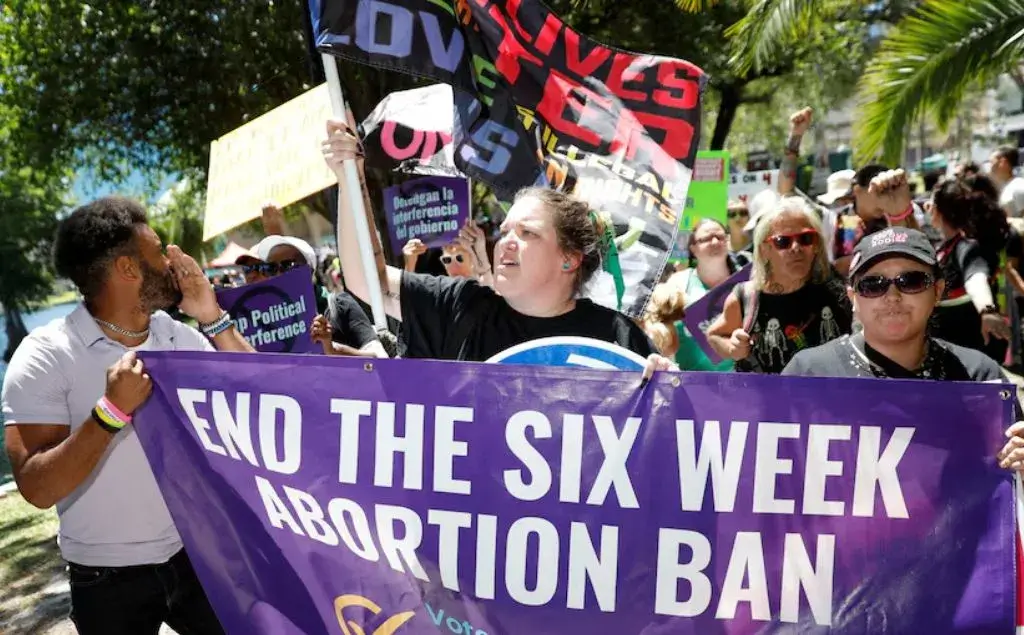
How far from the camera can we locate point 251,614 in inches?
88.8

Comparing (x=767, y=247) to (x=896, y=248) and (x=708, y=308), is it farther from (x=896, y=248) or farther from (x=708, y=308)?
(x=896, y=248)

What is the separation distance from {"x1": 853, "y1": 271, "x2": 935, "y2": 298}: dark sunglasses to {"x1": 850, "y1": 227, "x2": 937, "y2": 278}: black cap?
45mm

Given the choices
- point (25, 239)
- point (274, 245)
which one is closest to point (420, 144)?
point (274, 245)

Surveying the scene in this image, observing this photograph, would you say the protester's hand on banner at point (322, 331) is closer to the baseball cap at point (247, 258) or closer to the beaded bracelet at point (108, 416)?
the baseball cap at point (247, 258)

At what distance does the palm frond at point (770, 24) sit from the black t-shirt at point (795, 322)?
3189mm

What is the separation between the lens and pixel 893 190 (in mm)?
4777

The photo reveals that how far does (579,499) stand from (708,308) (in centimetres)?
232

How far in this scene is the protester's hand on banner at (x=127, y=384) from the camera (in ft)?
7.26

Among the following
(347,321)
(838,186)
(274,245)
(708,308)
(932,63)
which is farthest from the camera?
(838,186)

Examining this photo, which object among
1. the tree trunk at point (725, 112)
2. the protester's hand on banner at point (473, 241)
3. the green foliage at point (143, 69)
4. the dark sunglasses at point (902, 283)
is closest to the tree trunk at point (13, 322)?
the green foliage at point (143, 69)

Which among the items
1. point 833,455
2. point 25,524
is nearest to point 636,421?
point 833,455

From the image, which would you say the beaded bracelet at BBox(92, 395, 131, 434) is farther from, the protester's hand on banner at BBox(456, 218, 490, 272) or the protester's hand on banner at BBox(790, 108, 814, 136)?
the protester's hand on banner at BBox(790, 108, 814, 136)

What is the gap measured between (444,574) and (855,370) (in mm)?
1237

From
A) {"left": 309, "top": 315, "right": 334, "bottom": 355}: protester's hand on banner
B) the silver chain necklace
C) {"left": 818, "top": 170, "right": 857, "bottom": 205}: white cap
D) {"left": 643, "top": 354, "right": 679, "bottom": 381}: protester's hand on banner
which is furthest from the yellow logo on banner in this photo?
{"left": 818, "top": 170, "right": 857, "bottom": 205}: white cap
